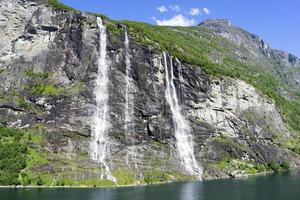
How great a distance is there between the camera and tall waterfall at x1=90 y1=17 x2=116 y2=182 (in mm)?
144913

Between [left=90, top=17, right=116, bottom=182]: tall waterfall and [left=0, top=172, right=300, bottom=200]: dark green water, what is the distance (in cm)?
1777

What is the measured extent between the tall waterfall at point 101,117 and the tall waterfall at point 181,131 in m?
22.3

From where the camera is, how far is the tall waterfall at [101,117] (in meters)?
145

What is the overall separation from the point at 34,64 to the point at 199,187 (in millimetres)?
76251

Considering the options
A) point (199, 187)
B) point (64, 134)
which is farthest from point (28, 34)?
point (199, 187)

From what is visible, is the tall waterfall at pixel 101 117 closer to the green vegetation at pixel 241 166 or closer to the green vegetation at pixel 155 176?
the green vegetation at pixel 155 176

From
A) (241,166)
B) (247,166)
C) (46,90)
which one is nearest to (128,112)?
(46,90)

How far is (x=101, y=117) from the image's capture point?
6176 inches

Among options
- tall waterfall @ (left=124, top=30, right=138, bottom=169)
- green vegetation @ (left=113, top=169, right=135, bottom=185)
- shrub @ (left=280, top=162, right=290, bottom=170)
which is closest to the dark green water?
green vegetation @ (left=113, top=169, right=135, bottom=185)

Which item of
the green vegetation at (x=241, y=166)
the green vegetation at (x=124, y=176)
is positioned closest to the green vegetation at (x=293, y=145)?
the green vegetation at (x=241, y=166)

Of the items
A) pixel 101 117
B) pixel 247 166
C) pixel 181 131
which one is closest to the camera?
pixel 101 117

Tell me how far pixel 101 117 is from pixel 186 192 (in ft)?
164

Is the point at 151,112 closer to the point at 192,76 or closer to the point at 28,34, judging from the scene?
the point at 192,76

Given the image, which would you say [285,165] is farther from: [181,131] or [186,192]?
[186,192]
